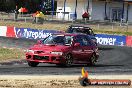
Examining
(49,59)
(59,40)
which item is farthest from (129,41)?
(49,59)

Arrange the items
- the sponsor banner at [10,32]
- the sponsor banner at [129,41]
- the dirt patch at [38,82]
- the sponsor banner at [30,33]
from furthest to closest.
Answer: the sponsor banner at [10,32] < the sponsor banner at [30,33] < the sponsor banner at [129,41] < the dirt patch at [38,82]

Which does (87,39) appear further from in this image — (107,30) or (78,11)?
(78,11)

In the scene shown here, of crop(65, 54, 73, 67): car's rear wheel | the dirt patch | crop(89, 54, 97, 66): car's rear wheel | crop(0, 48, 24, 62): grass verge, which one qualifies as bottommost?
crop(0, 48, 24, 62): grass verge

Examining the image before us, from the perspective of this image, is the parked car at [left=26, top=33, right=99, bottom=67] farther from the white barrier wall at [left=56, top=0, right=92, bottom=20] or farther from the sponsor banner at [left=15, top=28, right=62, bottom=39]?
the white barrier wall at [left=56, top=0, right=92, bottom=20]

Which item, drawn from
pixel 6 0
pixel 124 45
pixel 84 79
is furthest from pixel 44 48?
pixel 6 0

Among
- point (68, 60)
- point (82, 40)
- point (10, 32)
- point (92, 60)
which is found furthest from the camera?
point (10, 32)

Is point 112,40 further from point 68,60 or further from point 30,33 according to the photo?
point 68,60

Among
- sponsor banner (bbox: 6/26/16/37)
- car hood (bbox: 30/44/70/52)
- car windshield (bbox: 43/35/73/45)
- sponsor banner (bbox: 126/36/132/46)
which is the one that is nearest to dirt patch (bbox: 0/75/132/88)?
car hood (bbox: 30/44/70/52)

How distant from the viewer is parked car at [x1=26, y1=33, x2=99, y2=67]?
66.9ft

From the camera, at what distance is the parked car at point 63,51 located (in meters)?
20.4

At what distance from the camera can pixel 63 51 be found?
20625mm

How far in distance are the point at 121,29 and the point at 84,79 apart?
45.4m

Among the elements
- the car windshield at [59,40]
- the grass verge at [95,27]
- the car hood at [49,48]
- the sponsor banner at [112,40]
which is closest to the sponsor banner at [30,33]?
the sponsor banner at [112,40]

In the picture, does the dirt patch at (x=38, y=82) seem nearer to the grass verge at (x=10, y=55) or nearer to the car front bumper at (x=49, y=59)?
the car front bumper at (x=49, y=59)
